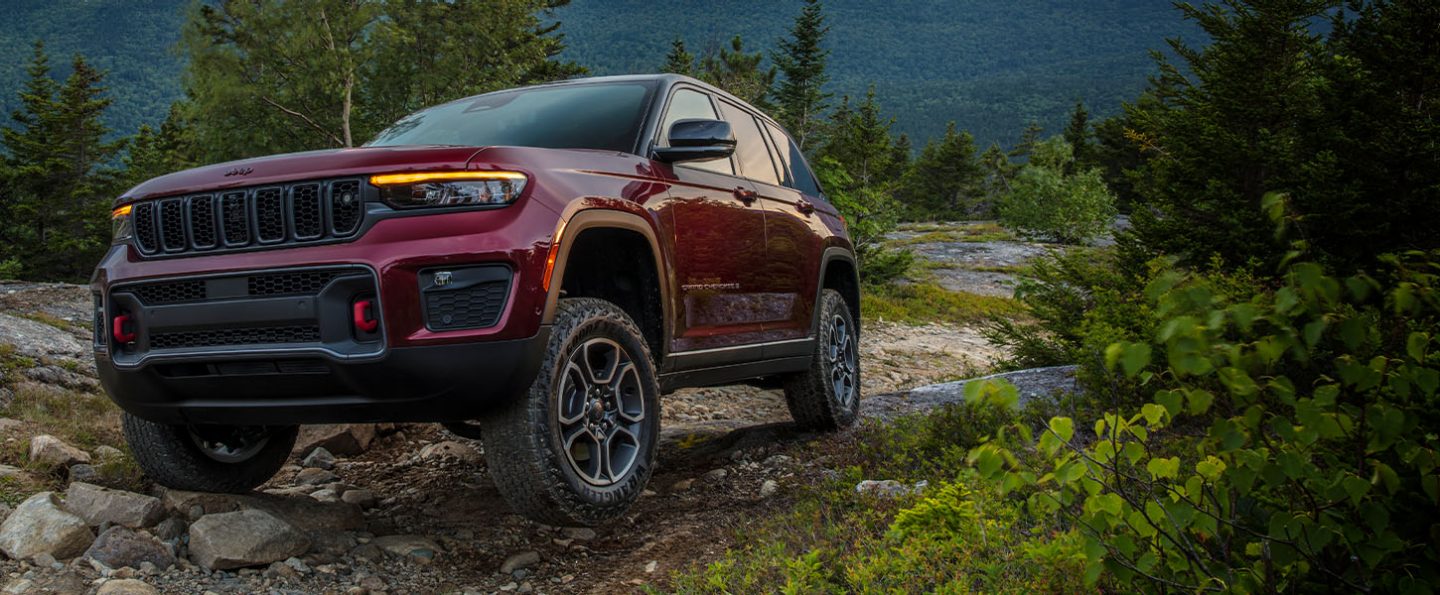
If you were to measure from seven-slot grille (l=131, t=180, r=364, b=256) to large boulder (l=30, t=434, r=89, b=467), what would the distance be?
1.52 metres

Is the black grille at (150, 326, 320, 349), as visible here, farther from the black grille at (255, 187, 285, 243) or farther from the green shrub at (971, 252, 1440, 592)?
the green shrub at (971, 252, 1440, 592)

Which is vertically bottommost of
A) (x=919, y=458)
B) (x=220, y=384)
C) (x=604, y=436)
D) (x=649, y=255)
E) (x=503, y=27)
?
(x=919, y=458)

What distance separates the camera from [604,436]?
3.75 m

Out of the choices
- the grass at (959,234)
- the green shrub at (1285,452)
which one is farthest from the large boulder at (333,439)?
the grass at (959,234)

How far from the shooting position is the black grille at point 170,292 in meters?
3.36

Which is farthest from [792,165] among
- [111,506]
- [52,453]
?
[52,453]

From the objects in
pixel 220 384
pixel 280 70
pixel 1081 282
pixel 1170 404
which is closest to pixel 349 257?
pixel 220 384

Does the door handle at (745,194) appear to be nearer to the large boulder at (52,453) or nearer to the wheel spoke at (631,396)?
the wheel spoke at (631,396)

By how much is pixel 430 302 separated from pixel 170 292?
1.05m

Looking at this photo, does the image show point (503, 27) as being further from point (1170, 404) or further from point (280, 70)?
point (1170, 404)

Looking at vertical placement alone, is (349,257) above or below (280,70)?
below

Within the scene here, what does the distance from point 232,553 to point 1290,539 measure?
10.9ft

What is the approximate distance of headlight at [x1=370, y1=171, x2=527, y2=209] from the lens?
127 inches

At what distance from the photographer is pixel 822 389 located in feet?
19.4
